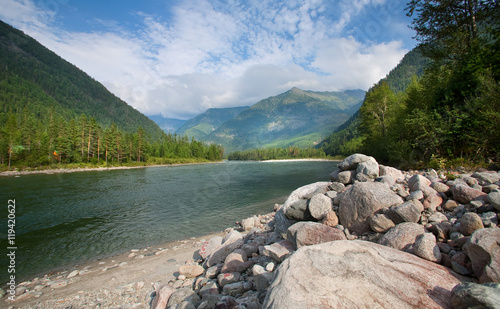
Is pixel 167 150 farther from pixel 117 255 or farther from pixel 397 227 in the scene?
pixel 397 227

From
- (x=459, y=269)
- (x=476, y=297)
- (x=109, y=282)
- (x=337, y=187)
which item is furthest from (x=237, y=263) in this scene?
(x=109, y=282)

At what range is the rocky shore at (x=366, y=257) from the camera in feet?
11.2

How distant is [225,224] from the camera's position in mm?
17594

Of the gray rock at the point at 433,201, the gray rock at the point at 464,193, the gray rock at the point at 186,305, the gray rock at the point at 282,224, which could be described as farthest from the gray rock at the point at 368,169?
the gray rock at the point at 186,305

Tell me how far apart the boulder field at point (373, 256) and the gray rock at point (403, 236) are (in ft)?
0.07

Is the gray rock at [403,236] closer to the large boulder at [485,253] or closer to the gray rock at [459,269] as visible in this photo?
the gray rock at [459,269]

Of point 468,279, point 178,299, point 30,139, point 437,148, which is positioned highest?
point 30,139

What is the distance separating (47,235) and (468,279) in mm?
22680

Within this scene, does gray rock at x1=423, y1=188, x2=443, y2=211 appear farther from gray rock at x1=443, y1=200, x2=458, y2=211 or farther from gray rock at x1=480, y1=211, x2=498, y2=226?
gray rock at x1=480, y1=211, x2=498, y2=226

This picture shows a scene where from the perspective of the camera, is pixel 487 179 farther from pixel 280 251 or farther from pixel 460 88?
pixel 460 88

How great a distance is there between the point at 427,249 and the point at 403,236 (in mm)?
695

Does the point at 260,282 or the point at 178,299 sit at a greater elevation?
the point at 260,282

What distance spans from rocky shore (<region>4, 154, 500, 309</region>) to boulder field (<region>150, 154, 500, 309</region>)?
2 centimetres

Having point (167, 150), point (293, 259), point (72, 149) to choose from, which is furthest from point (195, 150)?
point (293, 259)
